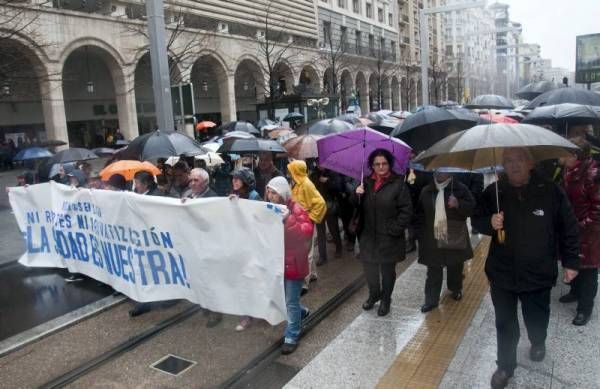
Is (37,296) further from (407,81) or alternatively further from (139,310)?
(407,81)

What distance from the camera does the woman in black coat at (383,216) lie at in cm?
526

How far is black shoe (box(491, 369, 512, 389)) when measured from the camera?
393 cm

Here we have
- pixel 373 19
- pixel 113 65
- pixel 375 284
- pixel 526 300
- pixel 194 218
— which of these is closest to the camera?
pixel 526 300

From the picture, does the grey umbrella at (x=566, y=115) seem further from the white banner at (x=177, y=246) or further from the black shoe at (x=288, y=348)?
the black shoe at (x=288, y=348)

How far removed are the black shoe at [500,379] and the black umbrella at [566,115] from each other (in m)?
3.71

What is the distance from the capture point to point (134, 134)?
26.7 m

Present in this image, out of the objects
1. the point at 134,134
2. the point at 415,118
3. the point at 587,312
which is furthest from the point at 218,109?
the point at 587,312

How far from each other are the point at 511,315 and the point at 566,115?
3463 millimetres

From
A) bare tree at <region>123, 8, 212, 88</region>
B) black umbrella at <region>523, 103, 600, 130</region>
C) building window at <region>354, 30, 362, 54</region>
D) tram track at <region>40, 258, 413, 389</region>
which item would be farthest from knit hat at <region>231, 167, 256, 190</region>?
building window at <region>354, 30, 362, 54</region>

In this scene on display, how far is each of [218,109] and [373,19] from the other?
92.1ft

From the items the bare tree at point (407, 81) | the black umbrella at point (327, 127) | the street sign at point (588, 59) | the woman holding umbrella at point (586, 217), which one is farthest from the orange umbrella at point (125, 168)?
the bare tree at point (407, 81)

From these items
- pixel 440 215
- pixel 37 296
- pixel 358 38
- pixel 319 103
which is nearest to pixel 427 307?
pixel 440 215

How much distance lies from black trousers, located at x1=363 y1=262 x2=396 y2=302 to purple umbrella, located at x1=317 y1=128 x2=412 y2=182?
1.08 meters

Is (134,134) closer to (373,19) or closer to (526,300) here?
(526,300)
